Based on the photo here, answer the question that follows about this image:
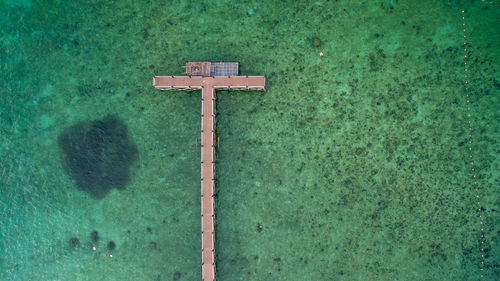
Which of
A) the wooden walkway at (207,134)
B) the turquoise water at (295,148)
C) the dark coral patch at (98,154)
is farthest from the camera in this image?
the dark coral patch at (98,154)

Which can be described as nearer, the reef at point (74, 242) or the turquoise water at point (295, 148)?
the turquoise water at point (295, 148)

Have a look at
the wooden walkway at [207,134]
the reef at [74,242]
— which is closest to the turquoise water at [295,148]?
the reef at [74,242]

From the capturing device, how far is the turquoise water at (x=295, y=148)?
7.38 m

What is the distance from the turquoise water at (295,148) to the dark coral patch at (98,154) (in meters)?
0.12

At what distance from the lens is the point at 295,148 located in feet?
24.5

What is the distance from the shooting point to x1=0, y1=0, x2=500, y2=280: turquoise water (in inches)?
290

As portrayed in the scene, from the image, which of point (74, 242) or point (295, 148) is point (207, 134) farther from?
point (74, 242)

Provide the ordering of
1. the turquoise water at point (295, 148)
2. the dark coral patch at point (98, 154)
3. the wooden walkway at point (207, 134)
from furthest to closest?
the dark coral patch at point (98, 154) < the turquoise water at point (295, 148) < the wooden walkway at point (207, 134)

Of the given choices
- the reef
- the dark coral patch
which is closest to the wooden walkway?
the dark coral patch

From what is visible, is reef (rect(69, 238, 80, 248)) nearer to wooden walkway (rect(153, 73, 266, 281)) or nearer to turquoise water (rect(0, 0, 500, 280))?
turquoise water (rect(0, 0, 500, 280))

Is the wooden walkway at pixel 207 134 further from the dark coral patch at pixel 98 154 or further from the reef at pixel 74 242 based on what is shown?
the reef at pixel 74 242

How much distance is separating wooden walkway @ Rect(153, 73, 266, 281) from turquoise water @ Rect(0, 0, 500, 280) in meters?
0.48

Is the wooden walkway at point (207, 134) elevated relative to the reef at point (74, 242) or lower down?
elevated

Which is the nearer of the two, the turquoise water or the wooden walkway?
the wooden walkway
